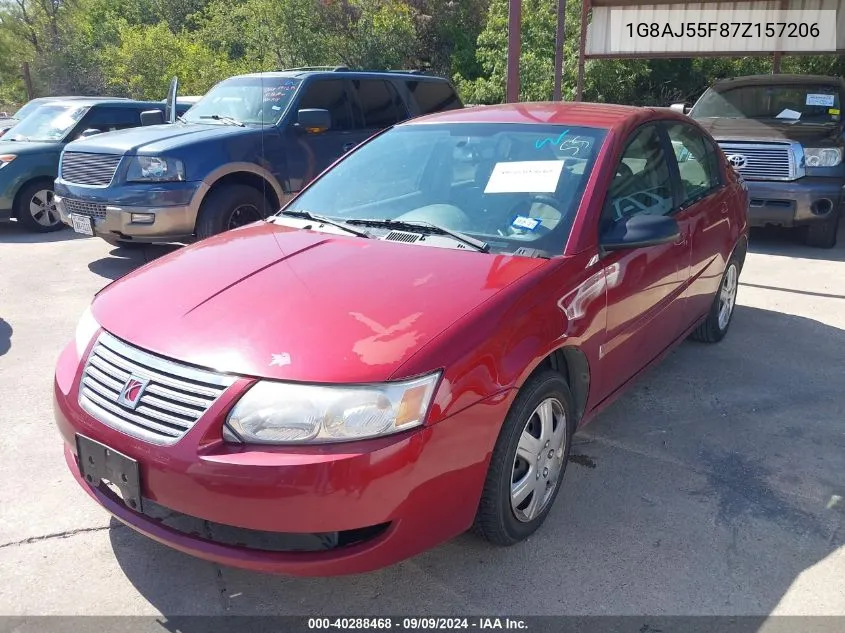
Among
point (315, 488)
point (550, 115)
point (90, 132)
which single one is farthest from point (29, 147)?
point (315, 488)

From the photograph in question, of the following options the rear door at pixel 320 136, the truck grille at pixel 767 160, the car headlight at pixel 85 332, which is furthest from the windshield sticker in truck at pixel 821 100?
the car headlight at pixel 85 332

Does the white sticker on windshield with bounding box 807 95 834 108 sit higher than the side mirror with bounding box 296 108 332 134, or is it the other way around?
the side mirror with bounding box 296 108 332 134

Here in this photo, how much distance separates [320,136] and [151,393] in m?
5.61

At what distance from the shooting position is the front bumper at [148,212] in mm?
6539

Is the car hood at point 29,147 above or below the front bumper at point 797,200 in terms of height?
above

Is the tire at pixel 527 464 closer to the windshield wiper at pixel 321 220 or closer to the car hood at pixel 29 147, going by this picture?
the windshield wiper at pixel 321 220

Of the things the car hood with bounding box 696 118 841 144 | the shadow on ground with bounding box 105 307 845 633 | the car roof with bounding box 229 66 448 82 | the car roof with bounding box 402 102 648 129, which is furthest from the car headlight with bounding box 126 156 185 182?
the car hood with bounding box 696 118 841 144

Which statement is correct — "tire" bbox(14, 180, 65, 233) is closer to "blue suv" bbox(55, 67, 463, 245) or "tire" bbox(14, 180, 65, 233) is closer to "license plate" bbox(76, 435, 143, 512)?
"blue suv" bbox(55, 67, 463, 245)

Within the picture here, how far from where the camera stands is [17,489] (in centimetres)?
327

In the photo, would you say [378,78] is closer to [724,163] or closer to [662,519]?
[724,163]

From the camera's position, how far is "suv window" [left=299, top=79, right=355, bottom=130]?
7598mm

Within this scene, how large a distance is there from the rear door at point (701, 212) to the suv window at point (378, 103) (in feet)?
13.7

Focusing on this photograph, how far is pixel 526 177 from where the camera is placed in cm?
341

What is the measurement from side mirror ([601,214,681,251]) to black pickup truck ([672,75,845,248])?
4.96m
